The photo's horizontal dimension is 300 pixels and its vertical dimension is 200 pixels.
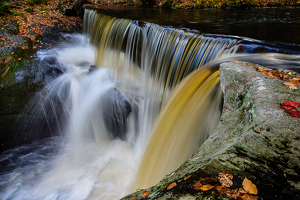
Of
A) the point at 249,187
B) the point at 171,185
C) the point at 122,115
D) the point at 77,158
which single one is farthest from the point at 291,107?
the point at 77,158

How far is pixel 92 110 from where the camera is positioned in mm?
5453

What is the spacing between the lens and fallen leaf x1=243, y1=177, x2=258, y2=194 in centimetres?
100

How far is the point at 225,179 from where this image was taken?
3.57 feet

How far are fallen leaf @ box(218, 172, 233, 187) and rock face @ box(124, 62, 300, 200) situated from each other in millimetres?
26

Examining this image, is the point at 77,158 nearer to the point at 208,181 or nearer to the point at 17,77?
the point at 17,77

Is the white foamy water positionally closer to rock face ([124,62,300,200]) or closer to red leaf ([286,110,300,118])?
rock face ([124,62,300,200])

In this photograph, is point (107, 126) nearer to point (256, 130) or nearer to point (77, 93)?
point (77, 93)

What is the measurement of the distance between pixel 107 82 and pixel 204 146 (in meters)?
5.11

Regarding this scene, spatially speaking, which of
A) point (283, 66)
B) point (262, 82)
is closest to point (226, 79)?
point (262, 82)

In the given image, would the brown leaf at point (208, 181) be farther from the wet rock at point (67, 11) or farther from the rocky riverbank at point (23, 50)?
the wet rock at point (67, 11)

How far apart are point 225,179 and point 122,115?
444cm

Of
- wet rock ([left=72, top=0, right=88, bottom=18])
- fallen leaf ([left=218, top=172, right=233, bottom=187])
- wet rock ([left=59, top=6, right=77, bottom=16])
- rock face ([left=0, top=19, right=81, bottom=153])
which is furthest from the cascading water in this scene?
wet rock ([left=59, top=6, right=77, bottom=16])

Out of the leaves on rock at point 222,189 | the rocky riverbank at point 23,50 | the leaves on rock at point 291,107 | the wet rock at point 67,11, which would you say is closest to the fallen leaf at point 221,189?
the leaves on rock at point 222,189

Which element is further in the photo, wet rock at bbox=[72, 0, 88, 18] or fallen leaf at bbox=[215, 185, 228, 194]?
wet rock at bbox=[72, 0, 88, 18]
